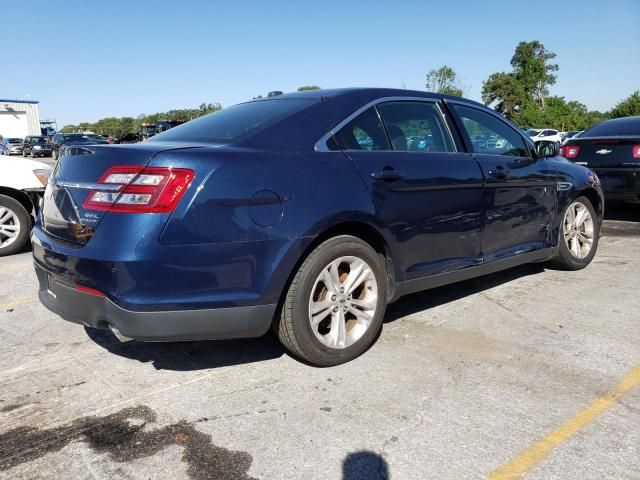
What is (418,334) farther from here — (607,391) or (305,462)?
(305,462)

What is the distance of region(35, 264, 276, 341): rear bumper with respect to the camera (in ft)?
8.70

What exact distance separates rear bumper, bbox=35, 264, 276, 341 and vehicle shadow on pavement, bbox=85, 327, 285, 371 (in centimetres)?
50

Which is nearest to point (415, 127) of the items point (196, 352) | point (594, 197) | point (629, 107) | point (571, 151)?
point (196, 352)

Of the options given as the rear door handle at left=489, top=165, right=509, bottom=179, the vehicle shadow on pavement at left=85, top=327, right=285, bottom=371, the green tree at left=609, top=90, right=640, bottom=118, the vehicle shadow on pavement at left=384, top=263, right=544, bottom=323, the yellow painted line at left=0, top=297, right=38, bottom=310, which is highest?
the green tree at left=609, top=90, right=640, bottom=118

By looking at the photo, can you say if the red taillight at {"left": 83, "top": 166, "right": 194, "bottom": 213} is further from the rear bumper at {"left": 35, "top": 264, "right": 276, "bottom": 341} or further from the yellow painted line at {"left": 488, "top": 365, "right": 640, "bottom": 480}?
the yellow painted line at {"left": 488, "top": 365, "right": 640, "bottom": 480}

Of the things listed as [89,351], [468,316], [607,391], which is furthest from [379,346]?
[89,351]

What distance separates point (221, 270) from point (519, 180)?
2.70m

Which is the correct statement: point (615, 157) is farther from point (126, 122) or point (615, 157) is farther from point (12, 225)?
point (126, 122)

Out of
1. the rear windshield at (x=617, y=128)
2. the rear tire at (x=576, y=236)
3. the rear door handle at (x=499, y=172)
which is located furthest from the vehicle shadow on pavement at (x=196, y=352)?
the rear windshield at (x=617, y=128)

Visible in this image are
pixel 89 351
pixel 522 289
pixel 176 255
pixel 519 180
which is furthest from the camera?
pixel 522 289

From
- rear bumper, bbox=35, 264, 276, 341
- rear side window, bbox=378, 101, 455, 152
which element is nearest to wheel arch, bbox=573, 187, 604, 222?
rear side window, bbox=378, 101, 455, 152

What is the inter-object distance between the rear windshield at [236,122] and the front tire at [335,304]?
78 cm

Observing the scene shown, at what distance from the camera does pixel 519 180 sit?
437 cm

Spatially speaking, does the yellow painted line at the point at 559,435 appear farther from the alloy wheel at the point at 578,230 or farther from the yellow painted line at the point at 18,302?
the yellow painted line at the point at 18,302
